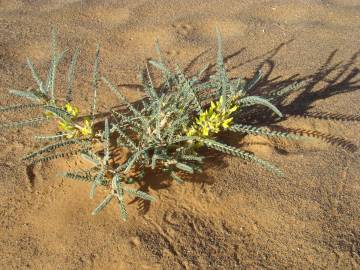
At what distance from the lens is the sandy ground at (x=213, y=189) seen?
1.53m

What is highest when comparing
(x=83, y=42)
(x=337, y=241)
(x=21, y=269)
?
(x=83, y=42)

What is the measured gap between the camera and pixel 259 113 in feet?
6.45

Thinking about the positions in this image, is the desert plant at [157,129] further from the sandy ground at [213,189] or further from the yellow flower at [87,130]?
the sandy ground at [213,189]

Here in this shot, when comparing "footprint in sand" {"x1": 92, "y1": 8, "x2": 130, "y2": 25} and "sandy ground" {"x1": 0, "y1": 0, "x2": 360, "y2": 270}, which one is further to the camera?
"footprint in sand" {"x1": 92, "y1": 8, "x2": 130, "y2": 25}

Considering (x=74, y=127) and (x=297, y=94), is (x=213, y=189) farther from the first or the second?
(x=297, y=94)

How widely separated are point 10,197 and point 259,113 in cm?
111

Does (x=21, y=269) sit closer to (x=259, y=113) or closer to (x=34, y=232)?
(x=34, y=232)

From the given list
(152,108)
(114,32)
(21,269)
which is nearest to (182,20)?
(114,32)

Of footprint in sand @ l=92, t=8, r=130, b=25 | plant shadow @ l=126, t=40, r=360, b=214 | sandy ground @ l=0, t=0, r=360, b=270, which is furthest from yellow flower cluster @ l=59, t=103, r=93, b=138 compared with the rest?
footprint in sand @ l=92, t=8, r=130, b=25

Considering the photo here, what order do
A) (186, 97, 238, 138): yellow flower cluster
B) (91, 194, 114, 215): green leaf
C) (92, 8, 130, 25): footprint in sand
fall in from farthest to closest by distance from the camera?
1. (92, 8, 130, 25): footprint in sand
2. (186, 97, 238, 138): yellow flower cluster
3. (91, 194, 114, 215): green leaf

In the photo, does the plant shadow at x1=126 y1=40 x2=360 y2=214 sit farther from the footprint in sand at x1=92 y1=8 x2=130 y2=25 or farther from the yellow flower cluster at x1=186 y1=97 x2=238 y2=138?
the footprint in sand at x1=92 y1=8 x2=130 y2=25

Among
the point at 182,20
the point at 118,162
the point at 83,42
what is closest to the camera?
the point at 118,162

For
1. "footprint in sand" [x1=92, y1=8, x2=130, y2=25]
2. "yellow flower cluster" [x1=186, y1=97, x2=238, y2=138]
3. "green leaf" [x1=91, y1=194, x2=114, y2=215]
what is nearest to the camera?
"green leaf" [x1=91, y1=194, x2=114, y2=215]

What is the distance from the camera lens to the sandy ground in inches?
60.1
